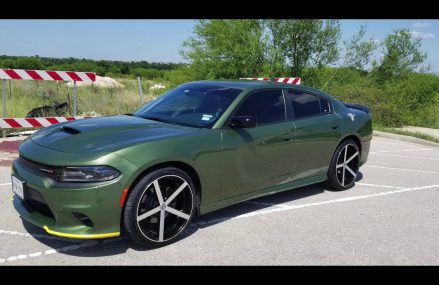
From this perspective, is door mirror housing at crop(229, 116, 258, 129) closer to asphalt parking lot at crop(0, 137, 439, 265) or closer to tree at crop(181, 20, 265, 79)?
asphalt parking lot at crop(0, 137, 439, 265)

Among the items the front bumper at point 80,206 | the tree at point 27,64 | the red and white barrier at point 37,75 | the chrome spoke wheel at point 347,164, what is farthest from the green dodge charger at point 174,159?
the tree at point 27,64

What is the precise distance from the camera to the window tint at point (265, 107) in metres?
4.63

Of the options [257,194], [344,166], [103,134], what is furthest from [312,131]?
[103,134]

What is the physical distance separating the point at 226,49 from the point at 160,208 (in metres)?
15.2

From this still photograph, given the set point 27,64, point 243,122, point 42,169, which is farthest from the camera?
point 27,64

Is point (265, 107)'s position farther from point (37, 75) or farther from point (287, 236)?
point (37, 75)

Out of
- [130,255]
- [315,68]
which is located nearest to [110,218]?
[130,255]

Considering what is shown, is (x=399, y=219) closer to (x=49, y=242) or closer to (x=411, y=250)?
(x=411, y=250)

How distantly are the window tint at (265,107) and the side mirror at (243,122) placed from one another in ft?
0.69

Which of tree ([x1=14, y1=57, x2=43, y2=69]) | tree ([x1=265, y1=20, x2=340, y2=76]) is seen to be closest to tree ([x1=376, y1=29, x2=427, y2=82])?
tree ([x1=265, y1=20, x2=340, y2=76])

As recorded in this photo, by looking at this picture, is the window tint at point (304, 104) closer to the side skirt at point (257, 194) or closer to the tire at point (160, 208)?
the side skirt at point (257, 194)

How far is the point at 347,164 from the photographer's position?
602 centimetres
